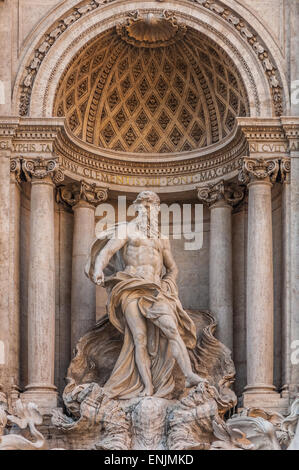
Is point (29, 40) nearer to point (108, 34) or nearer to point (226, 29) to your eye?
point (108, 34)

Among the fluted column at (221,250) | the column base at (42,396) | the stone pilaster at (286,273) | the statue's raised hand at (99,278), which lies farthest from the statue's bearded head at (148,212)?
the column base at (42,396)

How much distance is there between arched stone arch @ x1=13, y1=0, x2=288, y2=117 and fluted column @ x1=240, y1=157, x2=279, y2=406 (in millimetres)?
1156

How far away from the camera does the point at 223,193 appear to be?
3269cm

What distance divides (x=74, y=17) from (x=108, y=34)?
0.74 m

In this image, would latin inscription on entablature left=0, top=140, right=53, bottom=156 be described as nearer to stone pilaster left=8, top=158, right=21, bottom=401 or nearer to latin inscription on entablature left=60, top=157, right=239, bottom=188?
stone pilaster left=8, top=158, right=21, bottom=401

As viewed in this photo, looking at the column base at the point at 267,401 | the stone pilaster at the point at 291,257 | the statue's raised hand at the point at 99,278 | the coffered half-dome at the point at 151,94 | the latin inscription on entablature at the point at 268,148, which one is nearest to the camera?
the statue's raised hand at the point at 99,278

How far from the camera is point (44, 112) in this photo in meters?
31.7

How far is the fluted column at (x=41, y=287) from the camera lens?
3077cm

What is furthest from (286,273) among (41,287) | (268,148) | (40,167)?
(40,167)

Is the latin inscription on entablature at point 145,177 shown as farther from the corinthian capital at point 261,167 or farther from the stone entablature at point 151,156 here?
the corinthian capital at point 261,167

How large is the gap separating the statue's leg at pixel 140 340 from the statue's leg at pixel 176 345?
15.9 inches

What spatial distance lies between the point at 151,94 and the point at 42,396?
6747 mm

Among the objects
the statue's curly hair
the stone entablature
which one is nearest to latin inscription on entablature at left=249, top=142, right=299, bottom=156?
the stone entablature
